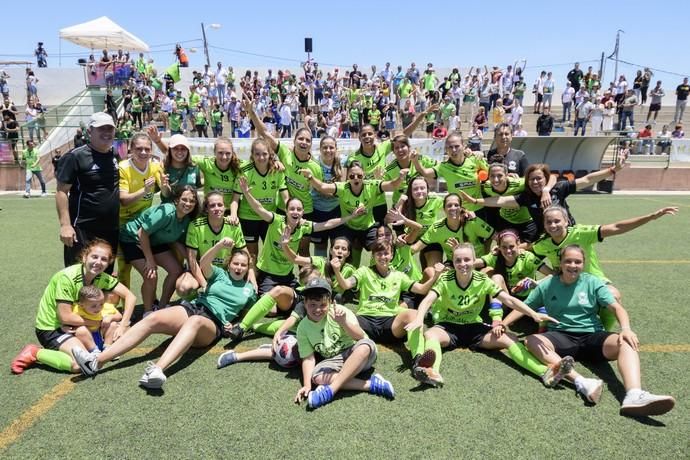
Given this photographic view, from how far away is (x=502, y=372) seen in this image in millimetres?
4109

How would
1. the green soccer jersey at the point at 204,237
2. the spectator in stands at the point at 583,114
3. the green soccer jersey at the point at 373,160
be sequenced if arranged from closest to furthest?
the green soccer jersey at the point at 204,237
the green soccer jersey at the point at 373,160
the spectator in stands at the point at 583,114

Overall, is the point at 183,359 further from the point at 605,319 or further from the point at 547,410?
the point at 605,319

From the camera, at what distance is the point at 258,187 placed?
584 centimetres

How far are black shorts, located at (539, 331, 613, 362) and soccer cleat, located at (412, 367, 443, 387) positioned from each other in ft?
3.52

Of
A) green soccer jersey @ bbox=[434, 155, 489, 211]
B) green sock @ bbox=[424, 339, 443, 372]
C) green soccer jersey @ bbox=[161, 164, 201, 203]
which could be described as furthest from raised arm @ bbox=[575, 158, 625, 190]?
green soccer jersey @ bbox=[161, 164, 201, 203]

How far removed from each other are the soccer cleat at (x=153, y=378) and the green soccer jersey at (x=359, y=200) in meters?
2.93

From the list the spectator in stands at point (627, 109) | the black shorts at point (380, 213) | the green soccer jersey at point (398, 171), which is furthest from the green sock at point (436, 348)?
the spectator in stands at point (627, 109)

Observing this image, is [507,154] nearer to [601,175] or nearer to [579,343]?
[601,175]

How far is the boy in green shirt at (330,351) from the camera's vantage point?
3674 millimetres

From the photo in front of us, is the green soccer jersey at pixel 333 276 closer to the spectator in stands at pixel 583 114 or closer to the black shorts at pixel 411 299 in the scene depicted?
the black shorts at pixel 411 299

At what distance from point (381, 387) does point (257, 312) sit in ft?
5.19

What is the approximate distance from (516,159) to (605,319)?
258 cm

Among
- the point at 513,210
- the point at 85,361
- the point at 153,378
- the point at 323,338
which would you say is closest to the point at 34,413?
the point at 85,361

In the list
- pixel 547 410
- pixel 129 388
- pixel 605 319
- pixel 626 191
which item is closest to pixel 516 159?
pixel 605 319
